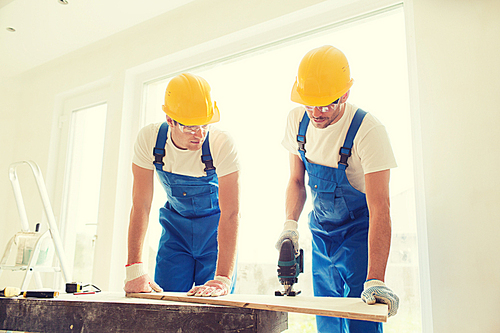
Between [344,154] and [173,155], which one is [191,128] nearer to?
[173,155]

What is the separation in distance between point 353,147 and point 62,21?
2602 millimetres

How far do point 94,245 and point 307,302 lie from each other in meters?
2.51

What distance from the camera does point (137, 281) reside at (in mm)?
1505

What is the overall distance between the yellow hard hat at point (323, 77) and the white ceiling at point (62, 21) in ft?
5.42

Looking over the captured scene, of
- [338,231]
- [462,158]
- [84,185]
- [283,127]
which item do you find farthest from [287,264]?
[84,185]

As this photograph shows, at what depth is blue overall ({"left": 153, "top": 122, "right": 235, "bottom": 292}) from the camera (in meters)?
1.76

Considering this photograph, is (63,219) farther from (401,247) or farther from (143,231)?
(401,247)

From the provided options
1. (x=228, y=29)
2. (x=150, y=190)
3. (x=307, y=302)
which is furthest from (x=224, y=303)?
(x=228, y=29)

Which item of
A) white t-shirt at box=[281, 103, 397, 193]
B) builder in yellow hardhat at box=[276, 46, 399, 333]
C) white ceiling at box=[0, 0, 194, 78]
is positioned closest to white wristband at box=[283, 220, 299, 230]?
builder in yellow hardhat at box=[276, 46, 399, 333]

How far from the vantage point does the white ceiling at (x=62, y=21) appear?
2.77 meters

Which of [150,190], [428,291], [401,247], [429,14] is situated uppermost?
[429,14]

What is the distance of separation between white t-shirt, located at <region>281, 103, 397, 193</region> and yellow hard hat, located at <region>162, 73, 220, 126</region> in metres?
0.40

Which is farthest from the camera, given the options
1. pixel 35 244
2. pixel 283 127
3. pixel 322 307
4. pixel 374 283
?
pixel 283 127

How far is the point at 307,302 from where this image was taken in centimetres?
114
